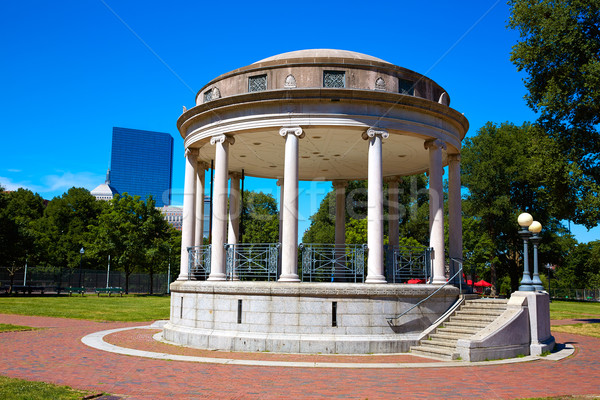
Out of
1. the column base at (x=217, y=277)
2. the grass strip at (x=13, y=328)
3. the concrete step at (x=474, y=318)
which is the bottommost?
the grass strip at (x=13, y=328)

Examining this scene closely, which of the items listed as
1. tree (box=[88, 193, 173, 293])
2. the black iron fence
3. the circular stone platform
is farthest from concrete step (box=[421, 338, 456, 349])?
tree (box=[88, 193, 173, 293])

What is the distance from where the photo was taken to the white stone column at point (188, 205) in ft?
70.6

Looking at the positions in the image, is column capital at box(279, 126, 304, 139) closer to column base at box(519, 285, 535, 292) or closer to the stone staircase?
the stone staircase

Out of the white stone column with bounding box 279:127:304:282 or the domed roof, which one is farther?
the domed roof

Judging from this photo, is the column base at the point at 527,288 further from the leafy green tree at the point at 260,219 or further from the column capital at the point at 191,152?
the leafy green tree at the point at 260,219

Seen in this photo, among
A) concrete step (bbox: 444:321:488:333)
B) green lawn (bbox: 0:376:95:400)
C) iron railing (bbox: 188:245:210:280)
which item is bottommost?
green lawn (bbox: 0:376:95:400)

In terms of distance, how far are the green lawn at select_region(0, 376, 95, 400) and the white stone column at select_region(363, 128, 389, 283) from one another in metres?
10.3

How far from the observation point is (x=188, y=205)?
71.7 feet

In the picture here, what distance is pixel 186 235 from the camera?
860 inches

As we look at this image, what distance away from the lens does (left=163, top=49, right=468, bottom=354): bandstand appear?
55.3 feet

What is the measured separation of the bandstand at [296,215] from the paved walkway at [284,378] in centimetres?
136

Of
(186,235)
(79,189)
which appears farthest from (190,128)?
(79,189)

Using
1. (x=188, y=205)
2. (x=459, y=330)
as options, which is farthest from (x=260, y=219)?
(x=459, y=330)

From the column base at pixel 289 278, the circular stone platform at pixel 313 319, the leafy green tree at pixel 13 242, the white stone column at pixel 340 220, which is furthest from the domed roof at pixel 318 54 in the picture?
the leafy green tree at pixel 13 242
